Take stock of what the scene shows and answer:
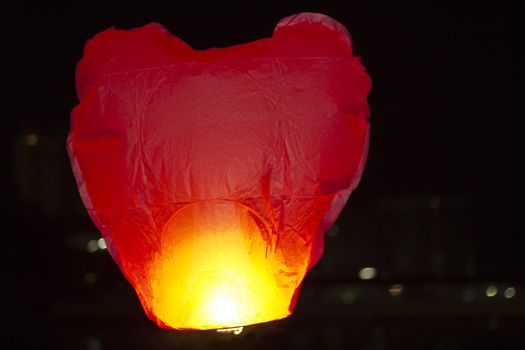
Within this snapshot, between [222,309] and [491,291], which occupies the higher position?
[222,309]

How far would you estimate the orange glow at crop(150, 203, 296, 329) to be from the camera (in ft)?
5.75

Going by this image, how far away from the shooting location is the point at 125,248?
1844mm

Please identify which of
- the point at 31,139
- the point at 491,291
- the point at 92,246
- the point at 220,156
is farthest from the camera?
the point at 491,291

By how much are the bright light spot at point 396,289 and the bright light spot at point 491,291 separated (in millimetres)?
389

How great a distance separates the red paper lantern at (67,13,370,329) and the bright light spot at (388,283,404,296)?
7.88 ft

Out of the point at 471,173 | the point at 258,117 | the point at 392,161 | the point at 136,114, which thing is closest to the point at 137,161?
the point at 136,114

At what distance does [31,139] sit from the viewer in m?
3.56

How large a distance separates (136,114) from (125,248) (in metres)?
0.28

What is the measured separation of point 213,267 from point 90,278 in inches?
94.0

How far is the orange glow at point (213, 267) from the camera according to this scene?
1.75 m

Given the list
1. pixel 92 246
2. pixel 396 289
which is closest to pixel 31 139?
pixel 92 246

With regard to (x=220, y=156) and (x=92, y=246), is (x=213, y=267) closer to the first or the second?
(x=220, y=156)

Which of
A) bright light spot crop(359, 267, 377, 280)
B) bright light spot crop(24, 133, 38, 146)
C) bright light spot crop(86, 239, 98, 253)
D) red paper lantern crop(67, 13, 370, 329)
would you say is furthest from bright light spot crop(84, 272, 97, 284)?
red paper lantern crop(67, 13, 370, 329)

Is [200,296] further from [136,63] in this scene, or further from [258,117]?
[136,63]
